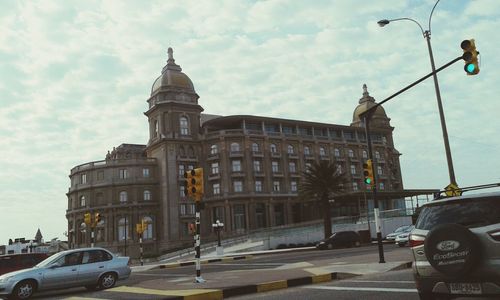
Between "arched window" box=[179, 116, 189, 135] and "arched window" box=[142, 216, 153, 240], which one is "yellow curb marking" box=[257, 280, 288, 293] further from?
"arched window" box=[179, 116, 189, 135]

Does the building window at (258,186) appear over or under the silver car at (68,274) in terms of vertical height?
over

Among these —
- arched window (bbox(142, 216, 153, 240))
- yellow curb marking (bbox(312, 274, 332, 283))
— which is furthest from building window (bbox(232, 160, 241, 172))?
yellow curb marking (bbox(312, 274, 332, 283))

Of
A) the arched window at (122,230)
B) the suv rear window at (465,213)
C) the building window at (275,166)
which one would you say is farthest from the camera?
the building window at (275,166)

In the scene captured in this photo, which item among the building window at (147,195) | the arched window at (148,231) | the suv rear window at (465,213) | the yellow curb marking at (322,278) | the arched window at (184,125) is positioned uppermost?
the arched window at (184,125)

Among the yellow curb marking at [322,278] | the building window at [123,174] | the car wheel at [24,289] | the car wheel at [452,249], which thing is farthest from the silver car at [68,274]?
the building window at [123,174]

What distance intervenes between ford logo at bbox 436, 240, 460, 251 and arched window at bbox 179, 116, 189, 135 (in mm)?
65571

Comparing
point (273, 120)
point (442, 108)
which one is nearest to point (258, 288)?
point (442, 108)

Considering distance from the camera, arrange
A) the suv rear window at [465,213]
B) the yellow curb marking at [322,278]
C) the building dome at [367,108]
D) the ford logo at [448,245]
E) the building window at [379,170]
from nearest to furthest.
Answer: the ford logo at [448,245] → the suv rear window at [465,213] → the yellow curb marking at [322,278] → the building window at [379,170] → the building dome at [367,108]

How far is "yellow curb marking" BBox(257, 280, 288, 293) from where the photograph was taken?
1173 centimetres

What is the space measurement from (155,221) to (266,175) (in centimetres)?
1882

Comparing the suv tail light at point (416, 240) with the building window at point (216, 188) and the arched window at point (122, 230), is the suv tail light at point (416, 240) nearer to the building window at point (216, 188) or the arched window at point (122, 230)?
the building window at point (216, 188)

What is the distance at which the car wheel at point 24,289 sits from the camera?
13.4 metres

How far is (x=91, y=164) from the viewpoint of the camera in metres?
71.0

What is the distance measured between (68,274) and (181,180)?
53.5m
